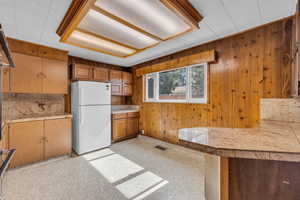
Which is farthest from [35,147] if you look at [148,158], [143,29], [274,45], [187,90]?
[274,45]

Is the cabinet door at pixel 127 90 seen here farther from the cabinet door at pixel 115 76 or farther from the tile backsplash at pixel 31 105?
the tile backsplash at pixel 31 105

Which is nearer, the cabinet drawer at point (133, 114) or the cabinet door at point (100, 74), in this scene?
the cabinet door at point (100, 74)

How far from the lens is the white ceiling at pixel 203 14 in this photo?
1528mm

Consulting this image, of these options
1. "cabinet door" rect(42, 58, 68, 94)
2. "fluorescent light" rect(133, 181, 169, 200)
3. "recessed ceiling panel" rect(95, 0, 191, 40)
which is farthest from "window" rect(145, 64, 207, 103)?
"cabinet door" rect(42, 58, 68, 94)

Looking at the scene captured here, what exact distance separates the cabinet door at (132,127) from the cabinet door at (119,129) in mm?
143

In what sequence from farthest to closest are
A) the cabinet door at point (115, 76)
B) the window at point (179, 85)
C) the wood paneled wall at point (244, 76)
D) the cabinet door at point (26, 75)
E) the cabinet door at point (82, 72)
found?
the cabinet door at point (115, 76), the cabinet door at point (82, 72), the window at point (179, 85), the cabinet door at point (26, 75), the wood paneled wall at point (244, 76)

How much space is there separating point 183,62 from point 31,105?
3416 millimetres

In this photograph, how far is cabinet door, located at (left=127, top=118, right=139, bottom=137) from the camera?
3918mm

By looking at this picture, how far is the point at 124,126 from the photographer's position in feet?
12.5

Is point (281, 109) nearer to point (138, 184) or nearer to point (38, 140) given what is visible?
point (138, 184)

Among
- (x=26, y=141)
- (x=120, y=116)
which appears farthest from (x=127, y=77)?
(x=26, y=141)

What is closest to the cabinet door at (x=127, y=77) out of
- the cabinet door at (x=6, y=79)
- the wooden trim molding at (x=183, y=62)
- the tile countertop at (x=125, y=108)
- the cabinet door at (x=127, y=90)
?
the cabinet door at (x=127, y=90)

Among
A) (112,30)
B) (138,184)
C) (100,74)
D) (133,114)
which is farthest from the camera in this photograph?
(133,114)

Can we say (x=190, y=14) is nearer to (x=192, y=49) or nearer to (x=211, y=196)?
(x=192, y=49)
